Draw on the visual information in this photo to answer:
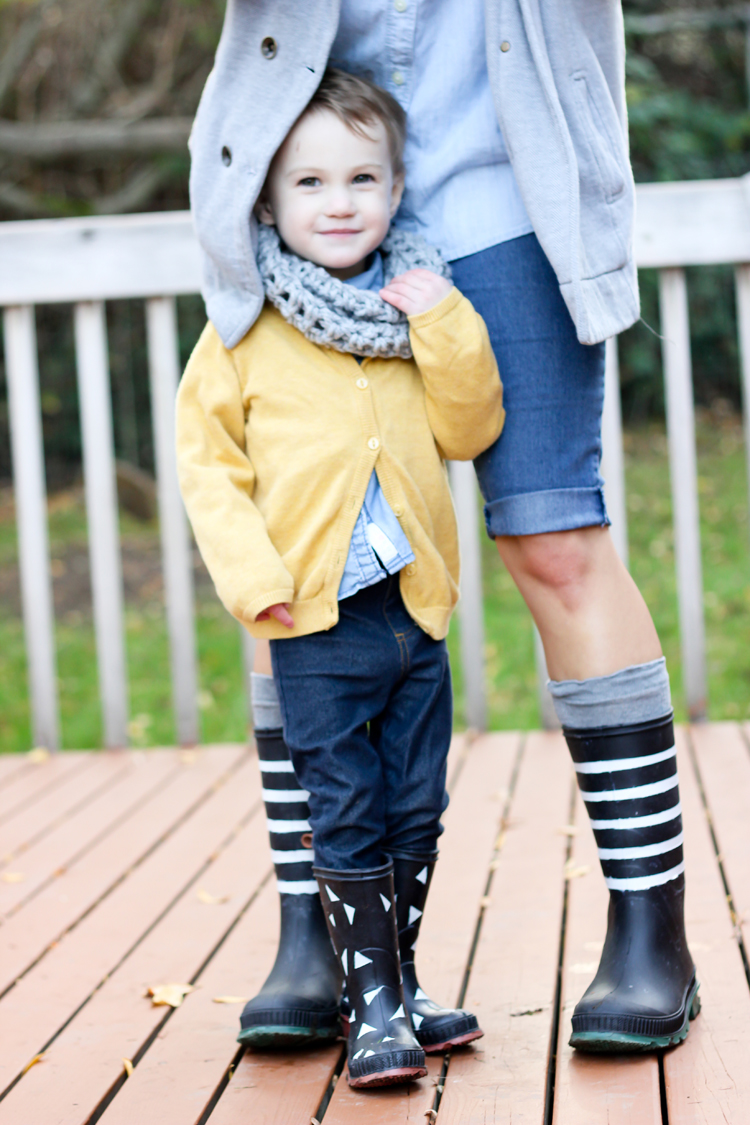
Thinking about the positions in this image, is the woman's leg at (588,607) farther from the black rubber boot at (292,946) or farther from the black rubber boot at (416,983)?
the black rubber boot at (292,946)

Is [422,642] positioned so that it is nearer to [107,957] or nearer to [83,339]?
[107,957]

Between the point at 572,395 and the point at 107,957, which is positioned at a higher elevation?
the point at 572,395

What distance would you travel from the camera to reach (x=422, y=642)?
1394 mm

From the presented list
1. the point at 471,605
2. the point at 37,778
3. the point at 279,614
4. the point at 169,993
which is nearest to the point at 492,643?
the point at 471,605

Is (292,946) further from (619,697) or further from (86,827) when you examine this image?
(86,827)

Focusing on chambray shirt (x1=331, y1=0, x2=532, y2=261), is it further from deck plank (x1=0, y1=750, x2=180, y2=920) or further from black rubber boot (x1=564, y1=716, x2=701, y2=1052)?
deck plank (x1=0, y1=750, x2=180, y2=920)

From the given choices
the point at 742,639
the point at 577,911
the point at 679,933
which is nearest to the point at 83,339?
the point at 577,911

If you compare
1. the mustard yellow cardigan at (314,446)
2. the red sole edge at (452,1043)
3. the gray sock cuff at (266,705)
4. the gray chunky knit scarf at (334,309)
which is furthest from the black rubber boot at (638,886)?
the gray chunky knit scarf at (334,309)

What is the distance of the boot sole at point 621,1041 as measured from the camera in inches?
50.8

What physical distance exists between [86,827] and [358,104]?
144 cm

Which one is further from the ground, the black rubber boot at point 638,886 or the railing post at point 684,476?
the railing post at point 684,476

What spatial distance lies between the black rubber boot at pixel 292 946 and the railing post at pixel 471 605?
1.14 metres

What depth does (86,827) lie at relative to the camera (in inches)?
89.3

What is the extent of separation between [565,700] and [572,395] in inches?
13.6
